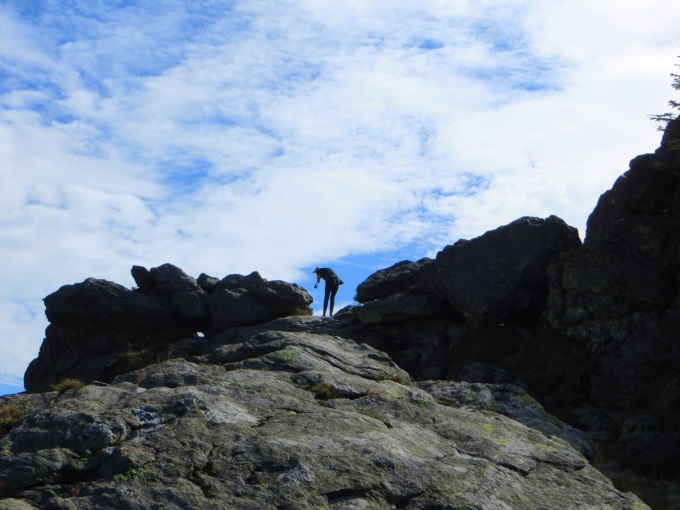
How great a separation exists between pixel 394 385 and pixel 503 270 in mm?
28689

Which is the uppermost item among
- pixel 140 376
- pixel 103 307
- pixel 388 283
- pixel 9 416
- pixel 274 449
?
pixel 388 283

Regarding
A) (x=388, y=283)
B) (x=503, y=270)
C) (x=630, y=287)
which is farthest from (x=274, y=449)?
(x=388, y=283)

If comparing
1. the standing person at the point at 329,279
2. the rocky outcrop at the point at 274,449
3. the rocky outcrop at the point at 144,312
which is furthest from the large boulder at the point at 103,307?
the rocky outcrop at the point at 274,449

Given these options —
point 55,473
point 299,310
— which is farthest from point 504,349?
point 55,473

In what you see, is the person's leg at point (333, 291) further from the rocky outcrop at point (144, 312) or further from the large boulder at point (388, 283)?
the large boulder at point (388, 283)

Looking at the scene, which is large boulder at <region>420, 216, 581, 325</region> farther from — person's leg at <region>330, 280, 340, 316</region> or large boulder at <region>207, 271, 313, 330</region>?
large boulder at <region>207, 271, 313, 330</region>

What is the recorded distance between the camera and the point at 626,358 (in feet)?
122

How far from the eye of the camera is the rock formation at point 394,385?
455 inches

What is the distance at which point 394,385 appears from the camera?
17312 millimetres

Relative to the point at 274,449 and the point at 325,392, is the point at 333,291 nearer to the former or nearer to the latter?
the point at 325,392

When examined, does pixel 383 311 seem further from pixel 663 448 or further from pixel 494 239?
pixel 663 448

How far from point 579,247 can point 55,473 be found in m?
36.3

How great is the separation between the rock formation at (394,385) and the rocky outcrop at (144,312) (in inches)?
5.0

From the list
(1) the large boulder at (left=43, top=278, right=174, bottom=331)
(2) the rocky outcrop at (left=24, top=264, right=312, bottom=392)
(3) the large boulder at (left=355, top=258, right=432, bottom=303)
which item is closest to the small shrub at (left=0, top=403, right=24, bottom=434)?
(3) the large boulder at (left=355, top=258, right=432, bottom=303)
